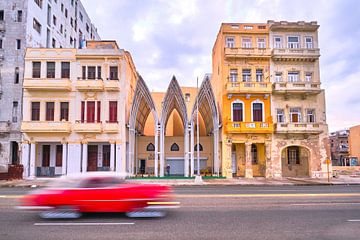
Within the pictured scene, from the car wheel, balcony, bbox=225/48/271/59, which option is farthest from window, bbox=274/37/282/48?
the car wheel

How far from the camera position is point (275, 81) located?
32.5 metres

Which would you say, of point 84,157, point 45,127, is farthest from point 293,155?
point 45,127

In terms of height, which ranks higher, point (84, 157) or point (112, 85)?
point (112, 85)

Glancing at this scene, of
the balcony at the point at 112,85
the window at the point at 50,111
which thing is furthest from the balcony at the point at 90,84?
the window at the point at 50,111

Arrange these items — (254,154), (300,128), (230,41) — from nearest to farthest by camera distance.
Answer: (300,128)
(230,41)
(254,154)

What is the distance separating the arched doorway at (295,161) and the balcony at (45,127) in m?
22.6

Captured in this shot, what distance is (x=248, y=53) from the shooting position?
32.0m

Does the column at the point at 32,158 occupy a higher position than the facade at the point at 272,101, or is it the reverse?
the facade at the point at 272,101

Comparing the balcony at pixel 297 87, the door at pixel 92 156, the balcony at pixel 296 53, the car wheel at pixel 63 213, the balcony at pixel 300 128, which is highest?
the balcony at pixel 296 53

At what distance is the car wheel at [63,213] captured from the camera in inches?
391

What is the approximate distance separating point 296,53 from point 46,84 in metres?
25.4

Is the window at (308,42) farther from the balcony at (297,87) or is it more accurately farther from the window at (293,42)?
the balcony at (297,87)

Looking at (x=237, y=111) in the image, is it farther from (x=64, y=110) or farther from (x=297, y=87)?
(x=64, y=110)

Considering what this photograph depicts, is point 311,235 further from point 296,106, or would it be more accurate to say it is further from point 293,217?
point 296,106
